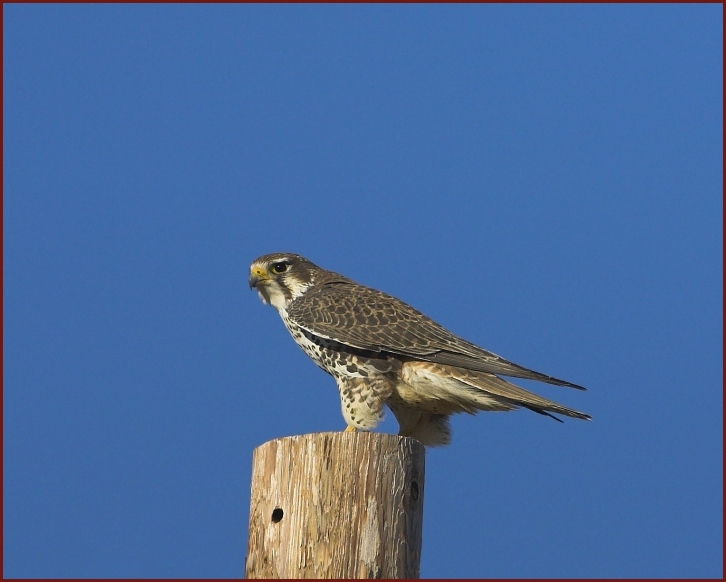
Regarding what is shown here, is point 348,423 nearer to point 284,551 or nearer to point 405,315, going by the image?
point 405,315

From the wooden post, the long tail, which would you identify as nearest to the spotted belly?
the long tail

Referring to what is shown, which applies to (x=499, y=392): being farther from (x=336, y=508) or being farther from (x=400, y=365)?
(x=336, y=508)

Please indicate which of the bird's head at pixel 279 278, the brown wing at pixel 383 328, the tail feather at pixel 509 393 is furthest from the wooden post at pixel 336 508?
the bird's head at pixel 279 278

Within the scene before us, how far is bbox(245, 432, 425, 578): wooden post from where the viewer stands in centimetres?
405

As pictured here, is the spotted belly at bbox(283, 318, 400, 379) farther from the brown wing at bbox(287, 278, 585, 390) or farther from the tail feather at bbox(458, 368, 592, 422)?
the tail feather at bbox(458, 368, 592, 422)

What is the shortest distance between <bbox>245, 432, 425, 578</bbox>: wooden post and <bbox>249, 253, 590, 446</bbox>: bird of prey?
64.3 inches

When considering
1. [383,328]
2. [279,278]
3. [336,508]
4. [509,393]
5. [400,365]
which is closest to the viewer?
[336,508]

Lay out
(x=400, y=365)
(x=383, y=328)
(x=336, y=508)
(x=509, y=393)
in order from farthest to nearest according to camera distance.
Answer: (x=383, y=328), (x=400, y=365), (x=509, y=393), (x=336, y=508)

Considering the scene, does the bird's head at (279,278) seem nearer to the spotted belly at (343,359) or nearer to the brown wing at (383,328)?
the brown wing at (383,328)

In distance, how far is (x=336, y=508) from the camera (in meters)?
4.09

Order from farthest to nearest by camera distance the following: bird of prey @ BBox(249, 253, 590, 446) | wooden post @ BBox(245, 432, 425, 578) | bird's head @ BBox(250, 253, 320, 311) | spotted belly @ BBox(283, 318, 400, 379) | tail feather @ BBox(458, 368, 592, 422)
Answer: bird's head @ BBox(250, 253, 320, 311) → spotted belly @ BBox(283, 318, 400, 379) → bird of prey @ BBox(249, 253, 590, 446) → tail feather @ BBox(458, 368, 592, 422) → wooden post @ BBox(245, 432, 425, 578)

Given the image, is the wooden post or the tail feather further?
the tail feather

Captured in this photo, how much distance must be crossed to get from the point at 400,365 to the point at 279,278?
126 cm

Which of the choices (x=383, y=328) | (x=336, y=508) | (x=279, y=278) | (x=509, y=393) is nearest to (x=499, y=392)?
(x=509, y=393)
